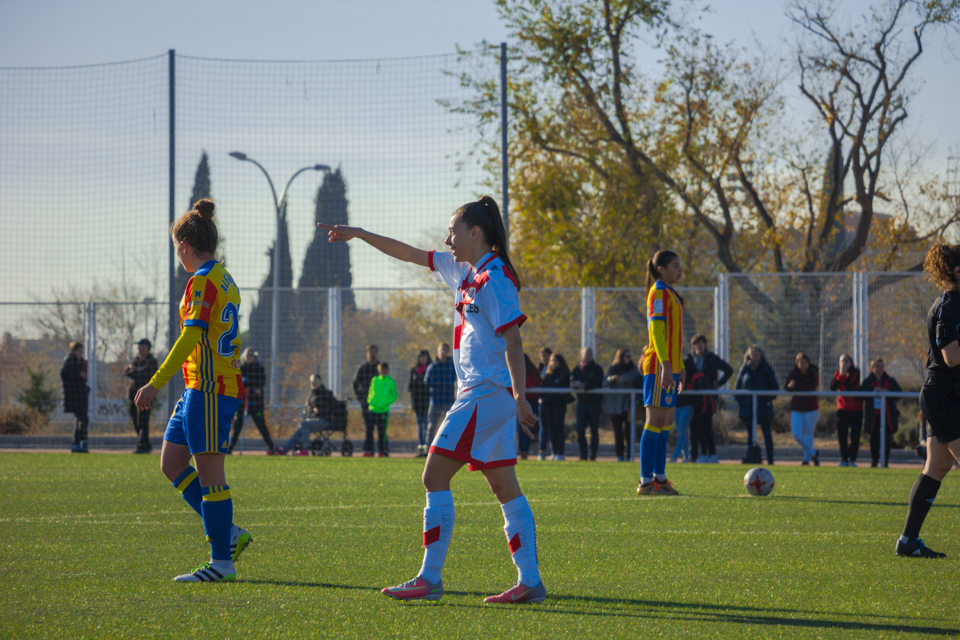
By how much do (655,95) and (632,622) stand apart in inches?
973

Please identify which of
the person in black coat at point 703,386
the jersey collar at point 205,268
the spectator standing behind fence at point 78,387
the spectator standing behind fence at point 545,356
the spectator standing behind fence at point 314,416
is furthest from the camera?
the spectator standing behind fence at point 314,416

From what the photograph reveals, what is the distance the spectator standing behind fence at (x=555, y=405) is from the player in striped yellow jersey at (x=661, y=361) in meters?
7.05

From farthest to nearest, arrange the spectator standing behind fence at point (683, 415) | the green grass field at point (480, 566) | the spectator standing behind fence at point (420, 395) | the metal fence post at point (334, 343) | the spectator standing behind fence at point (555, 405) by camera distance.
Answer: the metal fence post at point (334, 343), the spectator standing behind fence at point (420, 395), the spectator standing behind fence at point (555, 405), the spectator standing behind fence at point (683, 415), the green grass field at point (480, 566)

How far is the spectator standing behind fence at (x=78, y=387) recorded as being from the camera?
56.2 feet

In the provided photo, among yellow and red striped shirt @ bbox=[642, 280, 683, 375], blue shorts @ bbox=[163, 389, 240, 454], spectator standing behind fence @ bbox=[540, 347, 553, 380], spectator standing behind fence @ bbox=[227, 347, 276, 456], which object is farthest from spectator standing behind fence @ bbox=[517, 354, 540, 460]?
blue shorts @ bbox=[163, 389, 240, 454]

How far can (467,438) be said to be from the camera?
14.2 ft

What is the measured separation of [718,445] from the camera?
2003 cm

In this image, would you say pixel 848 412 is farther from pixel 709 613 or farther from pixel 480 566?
pixel 709 613

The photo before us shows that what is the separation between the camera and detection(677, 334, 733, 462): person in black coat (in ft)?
51.5

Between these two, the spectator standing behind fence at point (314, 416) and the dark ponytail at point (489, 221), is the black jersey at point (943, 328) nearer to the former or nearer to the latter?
the dark ponytail at point (489, 221)

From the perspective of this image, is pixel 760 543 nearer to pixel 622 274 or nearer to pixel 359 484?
pixel 359 484

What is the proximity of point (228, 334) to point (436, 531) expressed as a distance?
160 cm

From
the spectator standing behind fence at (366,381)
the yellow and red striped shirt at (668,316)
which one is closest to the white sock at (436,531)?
the yellow and red striped shirt at (668,316)

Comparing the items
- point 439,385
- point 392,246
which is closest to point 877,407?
point 439,385
